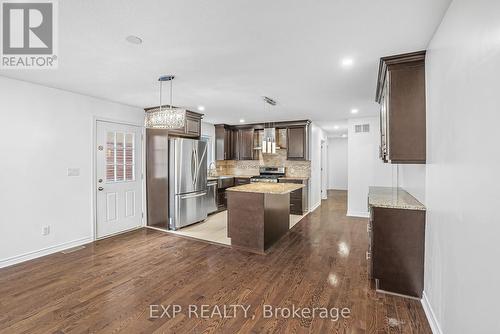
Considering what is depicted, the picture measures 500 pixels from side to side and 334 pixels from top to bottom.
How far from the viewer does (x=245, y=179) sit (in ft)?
22.4

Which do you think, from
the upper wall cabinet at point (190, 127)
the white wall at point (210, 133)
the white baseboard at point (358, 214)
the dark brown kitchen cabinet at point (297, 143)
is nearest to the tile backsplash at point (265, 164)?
the white wall at point (210, 133)

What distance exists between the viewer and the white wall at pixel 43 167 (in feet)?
10.5

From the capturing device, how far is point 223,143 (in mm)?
7098

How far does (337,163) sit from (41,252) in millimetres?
10454

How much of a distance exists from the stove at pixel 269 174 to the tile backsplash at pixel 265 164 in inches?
10.6

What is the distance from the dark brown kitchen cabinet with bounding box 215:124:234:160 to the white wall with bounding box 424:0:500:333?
5473mm

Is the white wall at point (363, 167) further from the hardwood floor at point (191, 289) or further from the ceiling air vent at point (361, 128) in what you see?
the hardwood floor at point (191, 289)

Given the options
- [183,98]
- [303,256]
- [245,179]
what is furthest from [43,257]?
[245,179]

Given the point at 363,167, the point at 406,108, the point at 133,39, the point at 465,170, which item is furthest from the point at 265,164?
the point at 465,170

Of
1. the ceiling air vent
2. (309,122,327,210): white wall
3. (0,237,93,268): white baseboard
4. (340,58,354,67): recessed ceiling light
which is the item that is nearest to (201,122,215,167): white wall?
(309,122,327,210): white wall

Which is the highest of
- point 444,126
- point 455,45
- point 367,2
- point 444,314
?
point 367,2

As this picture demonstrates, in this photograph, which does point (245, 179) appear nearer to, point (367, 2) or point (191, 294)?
point (191, 294)

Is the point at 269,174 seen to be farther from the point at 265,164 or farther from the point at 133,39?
the point at 133,39

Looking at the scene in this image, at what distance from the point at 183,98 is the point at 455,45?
365 centimetres
